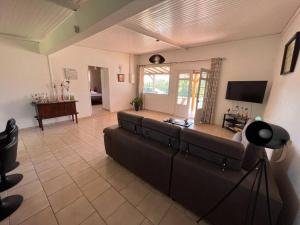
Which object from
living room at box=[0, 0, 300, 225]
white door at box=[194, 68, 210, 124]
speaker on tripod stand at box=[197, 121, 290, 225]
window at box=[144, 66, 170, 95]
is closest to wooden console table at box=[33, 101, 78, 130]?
living room at box=[0, 0, 300, 225]

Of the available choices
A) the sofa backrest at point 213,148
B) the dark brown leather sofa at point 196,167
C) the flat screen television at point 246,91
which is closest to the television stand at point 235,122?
the flat screen television at point 246,91

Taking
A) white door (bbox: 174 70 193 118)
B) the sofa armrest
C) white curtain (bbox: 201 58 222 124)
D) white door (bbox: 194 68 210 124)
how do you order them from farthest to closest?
white door (bbox: 174 70 193 118), white door (bbox: 194 68 210 124), white curtain (bbox: 201 58 222 124), the sofa armrest

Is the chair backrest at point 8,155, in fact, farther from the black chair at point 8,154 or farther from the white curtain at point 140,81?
the white curtain at point 140,81

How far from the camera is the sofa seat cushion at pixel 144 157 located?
1714mm

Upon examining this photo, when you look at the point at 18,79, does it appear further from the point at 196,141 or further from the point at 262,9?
the point at 262,9

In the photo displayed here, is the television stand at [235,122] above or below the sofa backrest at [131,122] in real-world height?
below

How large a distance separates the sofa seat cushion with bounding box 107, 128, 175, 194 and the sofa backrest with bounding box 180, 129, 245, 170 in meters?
0.25

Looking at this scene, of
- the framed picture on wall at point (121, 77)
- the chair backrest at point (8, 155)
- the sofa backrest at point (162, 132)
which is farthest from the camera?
the framed picture on wall at point (121, 77)

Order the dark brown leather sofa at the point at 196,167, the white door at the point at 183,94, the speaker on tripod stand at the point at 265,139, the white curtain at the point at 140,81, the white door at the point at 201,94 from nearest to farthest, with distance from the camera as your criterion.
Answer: the speaker on tripod stand at the point at 265,139 < the dark brown leather sofa at the point at 196,167 < the white door at the point at 201,94 < the white door at the point at 183,94 < the white curtain at the point at 140,81

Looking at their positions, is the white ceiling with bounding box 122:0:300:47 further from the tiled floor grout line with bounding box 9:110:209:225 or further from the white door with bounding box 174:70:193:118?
the tiled floor grout line with bounding box 9:110:209:225

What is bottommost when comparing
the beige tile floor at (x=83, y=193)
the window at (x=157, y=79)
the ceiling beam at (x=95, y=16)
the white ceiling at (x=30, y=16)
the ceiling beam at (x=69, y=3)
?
the beige tile floor at (x=83, y=193)

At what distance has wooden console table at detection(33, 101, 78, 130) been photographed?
3.98m

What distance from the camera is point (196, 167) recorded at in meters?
1.43

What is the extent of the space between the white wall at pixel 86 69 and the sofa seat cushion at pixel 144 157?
12.1 ft
